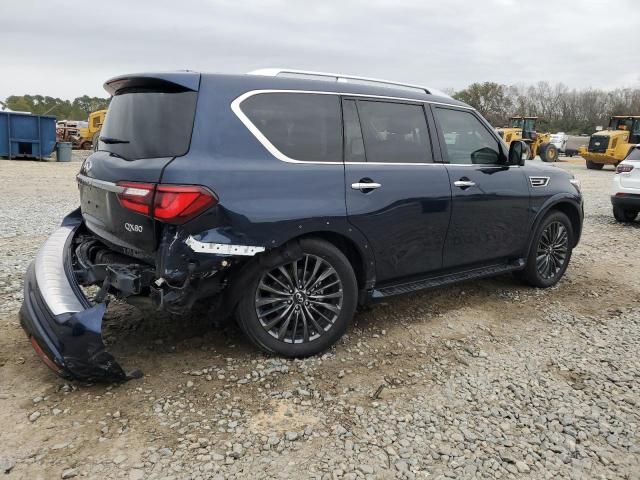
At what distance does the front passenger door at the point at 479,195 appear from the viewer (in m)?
4.26

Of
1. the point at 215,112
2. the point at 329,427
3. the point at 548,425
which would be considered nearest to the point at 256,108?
the point at 215,112

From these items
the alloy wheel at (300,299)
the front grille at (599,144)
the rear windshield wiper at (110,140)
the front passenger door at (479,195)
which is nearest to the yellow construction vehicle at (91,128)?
the front grille at (599,144)

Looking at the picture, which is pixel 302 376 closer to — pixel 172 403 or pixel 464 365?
pixel 172 403

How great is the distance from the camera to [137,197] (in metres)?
3.02

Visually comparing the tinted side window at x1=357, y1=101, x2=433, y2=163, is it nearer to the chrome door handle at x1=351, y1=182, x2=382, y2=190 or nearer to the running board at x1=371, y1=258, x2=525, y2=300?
the chrome door handle at x1=351, y1=182, x2=382, y2=190

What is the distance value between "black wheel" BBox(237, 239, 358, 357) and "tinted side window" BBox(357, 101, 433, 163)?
85cm

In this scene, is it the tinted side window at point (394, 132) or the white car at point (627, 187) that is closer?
the tinted side window at point (394, 132)

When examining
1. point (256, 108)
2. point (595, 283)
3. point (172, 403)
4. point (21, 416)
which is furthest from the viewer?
point (595, 283)

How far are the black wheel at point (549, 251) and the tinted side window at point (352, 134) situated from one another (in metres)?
2.31

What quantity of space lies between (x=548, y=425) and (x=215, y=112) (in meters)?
2.64

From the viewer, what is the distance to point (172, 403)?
2.98 m

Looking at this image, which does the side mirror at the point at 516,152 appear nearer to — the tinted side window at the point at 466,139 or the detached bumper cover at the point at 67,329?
the tinted side window at the point at 466,139

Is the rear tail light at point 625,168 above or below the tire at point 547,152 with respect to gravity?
below

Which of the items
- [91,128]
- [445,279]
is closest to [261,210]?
[445,279]
